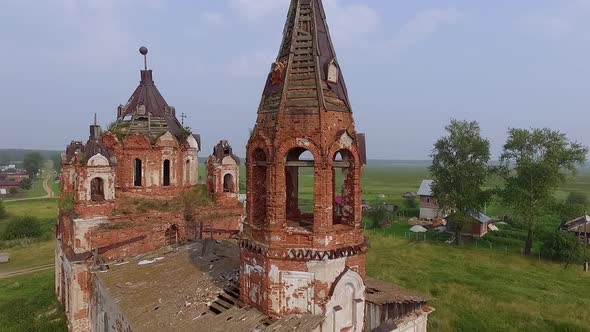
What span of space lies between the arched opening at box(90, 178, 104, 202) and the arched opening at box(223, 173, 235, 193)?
18.6 feet

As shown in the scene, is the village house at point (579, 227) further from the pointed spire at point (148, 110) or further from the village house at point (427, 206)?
the pointed spire at point (148, 110)

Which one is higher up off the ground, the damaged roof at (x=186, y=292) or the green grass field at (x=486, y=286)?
the damaged roof at (x=186, y=292)

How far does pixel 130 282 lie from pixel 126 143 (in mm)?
7968

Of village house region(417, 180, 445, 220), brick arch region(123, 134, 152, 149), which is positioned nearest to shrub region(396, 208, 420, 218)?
village house region(417, 180, 445, 220)

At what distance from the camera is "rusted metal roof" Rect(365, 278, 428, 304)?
12.9m

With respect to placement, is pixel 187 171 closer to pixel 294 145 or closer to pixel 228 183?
pixel 228 183

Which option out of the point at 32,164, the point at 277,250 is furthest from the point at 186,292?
the point at 32,164

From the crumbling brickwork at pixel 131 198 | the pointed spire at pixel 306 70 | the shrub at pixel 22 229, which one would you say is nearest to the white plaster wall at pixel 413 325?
the pointed spire at pixel 306 70

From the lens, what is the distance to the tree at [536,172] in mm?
32688

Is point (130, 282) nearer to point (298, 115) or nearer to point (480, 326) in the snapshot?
point (298, 115)

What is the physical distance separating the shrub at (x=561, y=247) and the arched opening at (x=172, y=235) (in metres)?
29.2

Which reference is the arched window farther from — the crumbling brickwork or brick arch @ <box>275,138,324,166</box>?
brick arch @ <box>275,138,324,166</box>

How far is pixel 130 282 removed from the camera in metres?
12.2

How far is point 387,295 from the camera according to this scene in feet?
44.3
